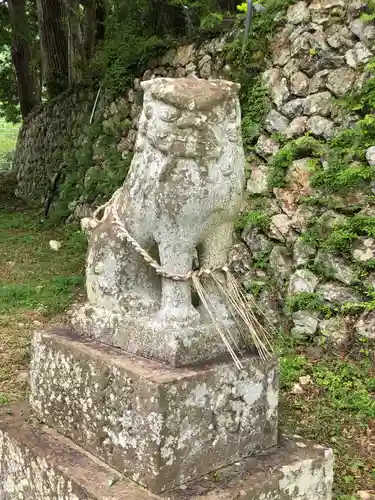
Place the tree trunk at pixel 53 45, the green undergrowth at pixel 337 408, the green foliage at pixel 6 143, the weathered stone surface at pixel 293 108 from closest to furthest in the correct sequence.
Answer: the green undergrowth at pixel 337 408 < the weathered stone surface at pixel 293 108 < the tree trunk at pixel 53 45 < the green foliage at pixel 6 143

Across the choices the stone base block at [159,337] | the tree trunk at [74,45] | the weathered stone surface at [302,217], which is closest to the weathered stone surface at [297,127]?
the weathered stone surface at [302,217]

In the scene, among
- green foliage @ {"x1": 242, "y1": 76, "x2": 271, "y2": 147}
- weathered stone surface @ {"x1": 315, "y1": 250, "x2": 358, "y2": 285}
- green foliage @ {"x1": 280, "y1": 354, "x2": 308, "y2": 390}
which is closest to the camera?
green foliage @ {"x1": 280, "y1": 354, "x2": 308, "y2": 390}

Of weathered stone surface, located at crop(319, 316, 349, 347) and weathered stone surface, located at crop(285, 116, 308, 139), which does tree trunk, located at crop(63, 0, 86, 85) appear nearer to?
weathered stone surface, located at crop(285, 116, 308, 139)

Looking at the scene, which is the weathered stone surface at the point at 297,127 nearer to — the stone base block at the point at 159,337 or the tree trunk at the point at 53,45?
the stone base block at the point at 159,337

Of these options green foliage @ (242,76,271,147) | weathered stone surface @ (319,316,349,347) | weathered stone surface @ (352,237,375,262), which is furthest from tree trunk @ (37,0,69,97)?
weathered stone surface @ (319,316,349,347)

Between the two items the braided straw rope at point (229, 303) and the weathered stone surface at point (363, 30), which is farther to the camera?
the weathered stone surface at point (363, 30)

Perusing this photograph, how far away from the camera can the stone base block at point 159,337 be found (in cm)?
238

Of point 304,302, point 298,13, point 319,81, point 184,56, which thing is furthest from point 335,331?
point 184,56

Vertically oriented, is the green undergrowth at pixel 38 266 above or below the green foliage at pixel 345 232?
below

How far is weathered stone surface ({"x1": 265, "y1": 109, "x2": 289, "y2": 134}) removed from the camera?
5.73 meters

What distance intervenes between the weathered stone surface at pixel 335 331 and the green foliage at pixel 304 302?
15 cm

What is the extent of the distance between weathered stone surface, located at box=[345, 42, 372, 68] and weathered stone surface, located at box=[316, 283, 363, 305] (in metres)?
1.97

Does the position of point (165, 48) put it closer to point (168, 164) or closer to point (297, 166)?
point (297, 166)

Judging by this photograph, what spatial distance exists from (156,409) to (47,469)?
0.67m
